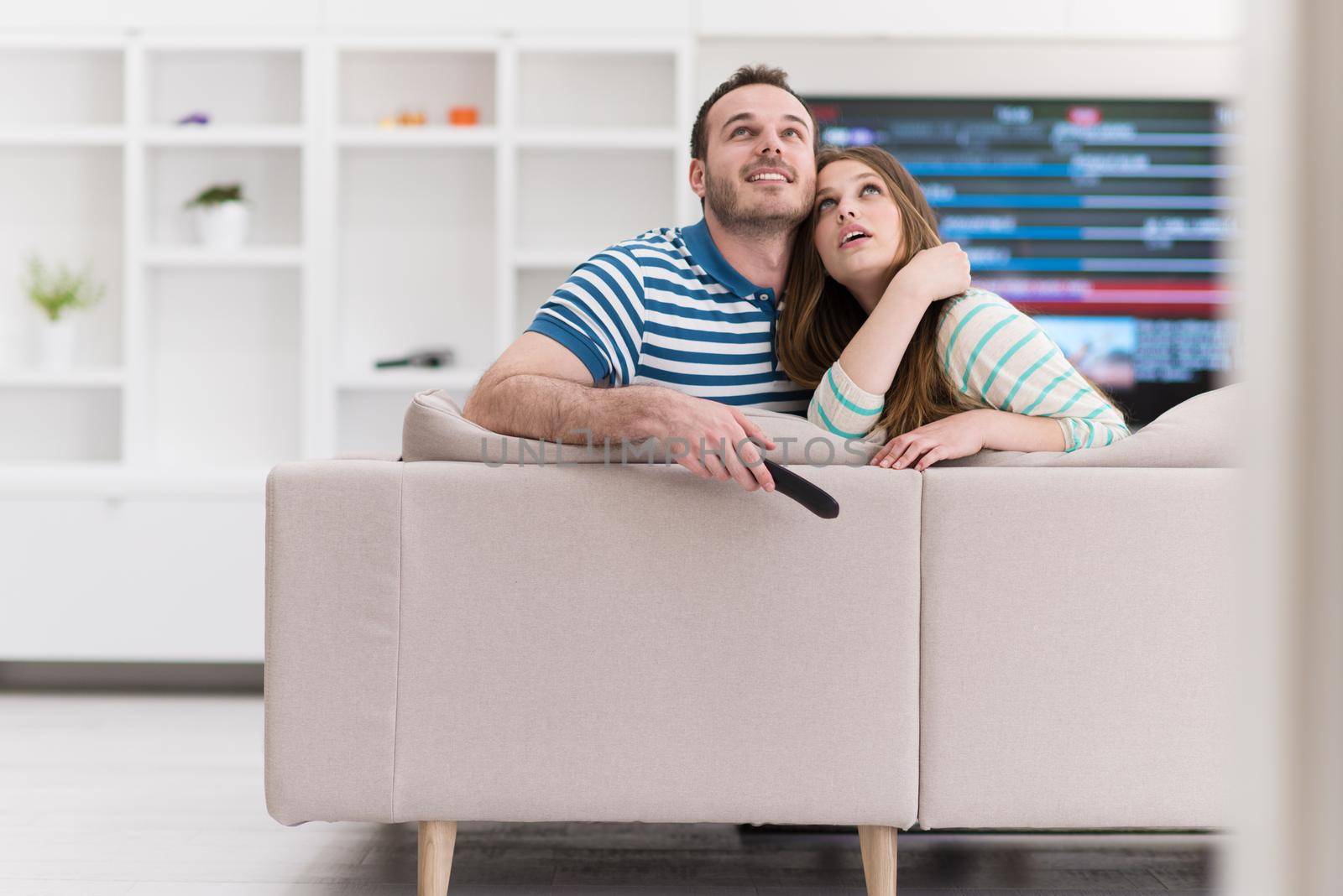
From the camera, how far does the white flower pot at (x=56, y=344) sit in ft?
11.4

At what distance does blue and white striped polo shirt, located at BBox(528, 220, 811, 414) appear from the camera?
5.90 ft

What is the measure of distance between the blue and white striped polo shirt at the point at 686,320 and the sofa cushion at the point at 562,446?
42 cm

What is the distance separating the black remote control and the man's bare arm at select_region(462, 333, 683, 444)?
16 cm

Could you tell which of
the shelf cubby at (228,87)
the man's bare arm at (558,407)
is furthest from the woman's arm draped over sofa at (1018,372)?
the shelf cubby at (228,87)

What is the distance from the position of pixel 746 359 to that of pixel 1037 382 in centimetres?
55

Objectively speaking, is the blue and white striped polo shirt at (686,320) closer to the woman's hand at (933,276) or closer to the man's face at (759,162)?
the man's face at (759,162)

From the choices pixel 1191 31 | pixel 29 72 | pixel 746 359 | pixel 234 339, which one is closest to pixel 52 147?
pixel 29 72

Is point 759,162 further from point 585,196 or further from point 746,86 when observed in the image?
point 585,196

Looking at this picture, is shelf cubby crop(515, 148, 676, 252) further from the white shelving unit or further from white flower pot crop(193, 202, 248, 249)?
white flower pot crop(193, 202, 248, 249)

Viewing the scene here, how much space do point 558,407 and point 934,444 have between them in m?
0.47

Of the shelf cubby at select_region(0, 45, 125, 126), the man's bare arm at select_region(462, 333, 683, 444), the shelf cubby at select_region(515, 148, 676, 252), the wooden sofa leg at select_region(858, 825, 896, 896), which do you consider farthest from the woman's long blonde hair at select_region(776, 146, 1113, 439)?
the shelf cubby at select_region(0, 45, 125, 126)

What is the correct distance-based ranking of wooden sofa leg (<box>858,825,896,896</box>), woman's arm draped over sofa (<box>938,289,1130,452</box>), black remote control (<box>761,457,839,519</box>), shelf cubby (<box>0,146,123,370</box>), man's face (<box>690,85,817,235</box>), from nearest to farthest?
black remote control (<box>761,457,839,519</box>) < wooden sofa leg (<box>858,825,896,896</box>) < woman's arm draped over sofa (<box>938,289,1130,452</box>) < man's face (<box>690,85,817,235</box>) < shelf cubby (<box>0,146,123,370</box>)

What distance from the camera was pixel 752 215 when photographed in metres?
1.91

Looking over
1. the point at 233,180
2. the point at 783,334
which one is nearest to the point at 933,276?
the point at 783,334
